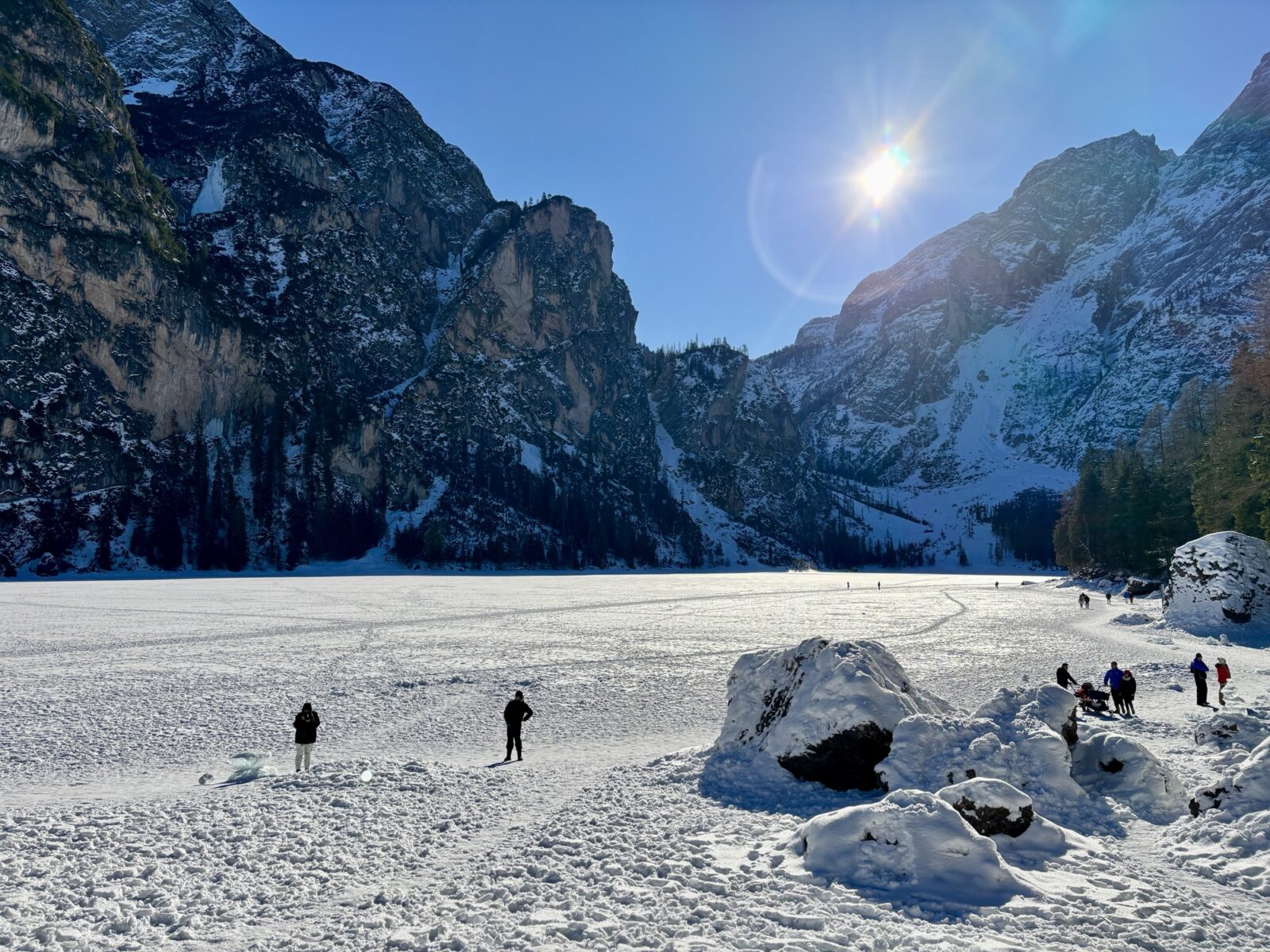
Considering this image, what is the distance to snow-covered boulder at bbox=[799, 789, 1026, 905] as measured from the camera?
8.86 meters

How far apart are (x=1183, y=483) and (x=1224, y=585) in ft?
111

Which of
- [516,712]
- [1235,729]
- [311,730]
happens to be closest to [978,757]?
[1235,729]

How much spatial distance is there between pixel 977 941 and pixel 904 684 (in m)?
7.97

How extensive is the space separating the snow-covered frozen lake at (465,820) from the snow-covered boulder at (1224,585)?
412 inches

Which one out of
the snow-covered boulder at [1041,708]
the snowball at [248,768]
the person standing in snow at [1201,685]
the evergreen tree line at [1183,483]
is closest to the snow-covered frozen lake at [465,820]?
the snowball at [248,768]

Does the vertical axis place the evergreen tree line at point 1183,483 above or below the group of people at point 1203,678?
above

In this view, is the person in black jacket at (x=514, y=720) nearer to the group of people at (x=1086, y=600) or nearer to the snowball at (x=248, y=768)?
the snowball at (x=248, y=768)

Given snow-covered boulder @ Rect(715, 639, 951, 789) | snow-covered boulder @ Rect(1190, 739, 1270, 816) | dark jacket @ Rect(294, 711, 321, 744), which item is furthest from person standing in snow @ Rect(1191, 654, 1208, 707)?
dark jacket @ Rect(294, 711, 321, 744)

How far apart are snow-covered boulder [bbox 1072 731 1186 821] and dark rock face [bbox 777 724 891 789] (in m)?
3.91

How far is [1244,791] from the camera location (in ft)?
35.2

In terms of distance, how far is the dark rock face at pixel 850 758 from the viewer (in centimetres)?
1373

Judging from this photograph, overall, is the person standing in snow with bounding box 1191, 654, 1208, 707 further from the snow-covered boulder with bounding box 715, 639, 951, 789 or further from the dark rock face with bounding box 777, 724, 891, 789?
the dark rock face with bounding box 777, 724, 891, 789

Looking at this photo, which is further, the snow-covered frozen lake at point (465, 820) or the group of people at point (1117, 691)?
the group of people at point (1117, 691)

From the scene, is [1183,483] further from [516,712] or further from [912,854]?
[912,854]
